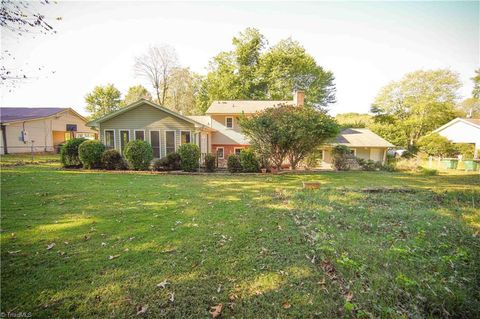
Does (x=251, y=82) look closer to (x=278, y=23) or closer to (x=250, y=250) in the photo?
(x=278, y=23)

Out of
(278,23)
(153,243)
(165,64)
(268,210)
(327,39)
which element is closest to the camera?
(153,243)

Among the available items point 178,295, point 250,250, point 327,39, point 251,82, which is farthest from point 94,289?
point 251,82

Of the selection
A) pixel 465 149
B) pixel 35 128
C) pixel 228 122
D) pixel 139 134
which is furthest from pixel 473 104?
pixel 35 128

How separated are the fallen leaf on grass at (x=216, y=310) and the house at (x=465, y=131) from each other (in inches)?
1346

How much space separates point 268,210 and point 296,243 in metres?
1.97

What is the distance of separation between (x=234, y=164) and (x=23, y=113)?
94.1 ft

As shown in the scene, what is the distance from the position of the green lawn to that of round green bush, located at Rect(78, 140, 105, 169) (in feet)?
24.6

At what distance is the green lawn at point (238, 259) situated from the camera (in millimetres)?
2342

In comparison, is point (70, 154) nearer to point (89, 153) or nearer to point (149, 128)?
point (89, 153)

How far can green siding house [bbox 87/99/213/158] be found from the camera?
620 inches

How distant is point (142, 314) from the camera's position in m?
2.21

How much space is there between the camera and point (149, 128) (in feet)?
52.2

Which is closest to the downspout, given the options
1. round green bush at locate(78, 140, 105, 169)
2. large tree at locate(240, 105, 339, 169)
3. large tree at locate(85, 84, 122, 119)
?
round green bush at locate(78, 140, 105, 169)

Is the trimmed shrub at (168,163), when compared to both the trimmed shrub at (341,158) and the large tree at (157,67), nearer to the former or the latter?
the trimmed shrub at (341,158)
